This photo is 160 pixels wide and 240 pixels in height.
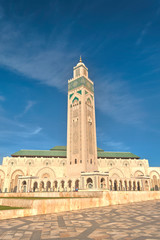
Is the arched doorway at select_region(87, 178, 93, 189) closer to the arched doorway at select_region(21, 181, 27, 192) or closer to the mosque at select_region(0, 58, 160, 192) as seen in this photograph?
A: the mosque at select_region(0, 58, 160, 192)

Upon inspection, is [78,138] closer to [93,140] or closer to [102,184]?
[93,140]

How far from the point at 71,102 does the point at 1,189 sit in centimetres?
3101

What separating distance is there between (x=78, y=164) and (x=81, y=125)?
381 inches

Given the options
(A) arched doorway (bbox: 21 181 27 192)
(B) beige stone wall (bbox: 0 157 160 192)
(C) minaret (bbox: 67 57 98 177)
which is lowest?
(A) arched doorway (bbox: 21 181 27 192)

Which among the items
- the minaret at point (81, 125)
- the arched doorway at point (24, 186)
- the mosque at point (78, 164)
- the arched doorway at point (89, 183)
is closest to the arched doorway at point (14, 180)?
the mosque at point (78, 164)

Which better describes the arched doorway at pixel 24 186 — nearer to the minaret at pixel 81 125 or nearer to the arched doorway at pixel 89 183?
the minaret at pixel 81 125

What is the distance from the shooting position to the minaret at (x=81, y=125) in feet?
137

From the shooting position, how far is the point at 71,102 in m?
49.1

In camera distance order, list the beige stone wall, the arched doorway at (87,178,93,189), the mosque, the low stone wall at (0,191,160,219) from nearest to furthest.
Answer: the low stone wall at (0,191,160,219), the arched doorway at (87,178,93,189), the mosque, the beige stone wall

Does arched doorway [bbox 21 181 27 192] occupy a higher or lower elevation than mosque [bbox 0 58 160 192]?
lower

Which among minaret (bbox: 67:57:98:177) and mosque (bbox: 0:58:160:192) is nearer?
mosque (bbox: 0:58:160:192)

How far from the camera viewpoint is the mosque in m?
40.9

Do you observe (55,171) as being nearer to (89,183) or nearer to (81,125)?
(89,183)

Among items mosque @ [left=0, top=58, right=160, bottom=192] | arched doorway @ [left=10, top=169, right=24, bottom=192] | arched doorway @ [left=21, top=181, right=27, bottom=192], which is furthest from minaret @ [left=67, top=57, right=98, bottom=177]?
arched doorway @ [left=10, top=169, right=24, bottom=192]
